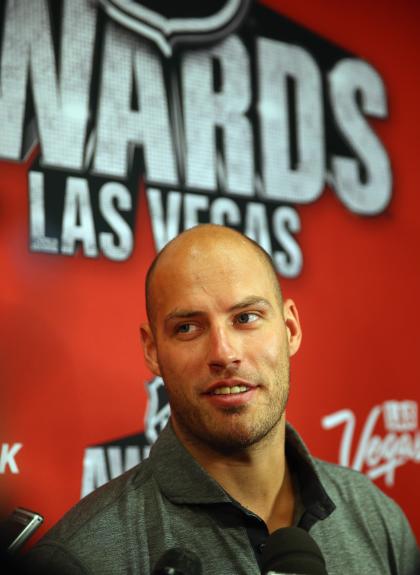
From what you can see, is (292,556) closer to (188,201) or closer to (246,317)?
(246,317)

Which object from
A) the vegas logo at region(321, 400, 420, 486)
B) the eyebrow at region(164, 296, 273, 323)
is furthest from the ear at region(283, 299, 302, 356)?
the vegas logo at region(321, 400, 420, 486)

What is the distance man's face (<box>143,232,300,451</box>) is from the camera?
1109mm

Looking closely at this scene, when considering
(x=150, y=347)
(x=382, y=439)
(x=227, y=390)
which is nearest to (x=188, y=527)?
(x=227, y=390)

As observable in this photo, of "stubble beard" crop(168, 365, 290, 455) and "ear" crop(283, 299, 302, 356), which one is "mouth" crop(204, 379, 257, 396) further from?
"ear" crop(283, 299, 302, 356)

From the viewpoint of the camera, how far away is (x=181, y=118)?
1.89m

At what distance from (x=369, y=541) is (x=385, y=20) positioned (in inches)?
63.8

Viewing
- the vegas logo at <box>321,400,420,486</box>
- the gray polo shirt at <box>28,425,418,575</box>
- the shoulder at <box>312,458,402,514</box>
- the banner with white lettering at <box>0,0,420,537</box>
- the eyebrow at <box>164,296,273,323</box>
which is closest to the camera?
the gray polo shirt at <box>28,425,418,575</box>

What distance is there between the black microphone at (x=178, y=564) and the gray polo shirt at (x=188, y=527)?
10.5 inches

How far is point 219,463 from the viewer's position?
115 cm

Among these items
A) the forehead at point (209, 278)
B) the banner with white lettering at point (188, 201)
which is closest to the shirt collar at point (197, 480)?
the forehead at point (209, 278)

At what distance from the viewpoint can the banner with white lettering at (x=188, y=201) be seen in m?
1.62

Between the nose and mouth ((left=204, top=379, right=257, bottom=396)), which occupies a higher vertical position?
the nose

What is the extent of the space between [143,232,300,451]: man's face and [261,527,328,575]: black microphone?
0.32 m

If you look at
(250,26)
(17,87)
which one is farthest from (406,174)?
(17,87)
